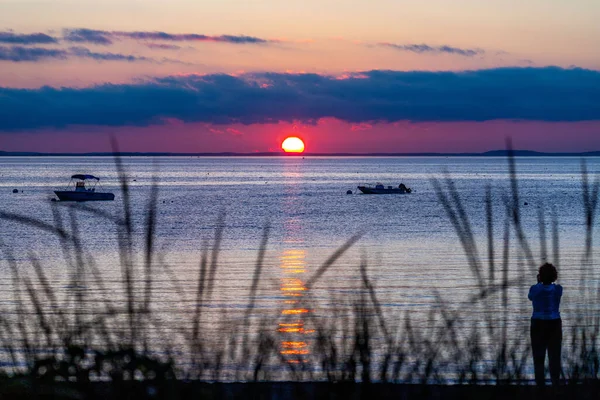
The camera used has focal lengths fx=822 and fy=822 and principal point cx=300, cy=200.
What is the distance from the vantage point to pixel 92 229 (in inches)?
2093

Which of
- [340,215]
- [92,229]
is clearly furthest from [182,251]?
[340,215]

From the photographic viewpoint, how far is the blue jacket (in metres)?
8.52

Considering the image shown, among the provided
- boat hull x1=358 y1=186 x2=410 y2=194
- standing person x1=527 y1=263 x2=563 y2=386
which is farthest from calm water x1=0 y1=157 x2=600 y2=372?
boat hull x1=358 y1=186 x2=410 y2=194

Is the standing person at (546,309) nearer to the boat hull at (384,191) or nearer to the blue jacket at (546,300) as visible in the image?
the blue jacket at (546,300)

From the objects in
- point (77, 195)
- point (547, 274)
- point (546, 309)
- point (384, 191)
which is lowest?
point (384, 191)

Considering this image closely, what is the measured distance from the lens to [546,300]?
8578 millimetres

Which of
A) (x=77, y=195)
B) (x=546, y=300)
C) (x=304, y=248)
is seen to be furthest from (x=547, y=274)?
(x=77, y=195)

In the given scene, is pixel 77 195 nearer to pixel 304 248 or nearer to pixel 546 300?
pixel 304 248

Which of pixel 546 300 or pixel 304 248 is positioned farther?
pixel 304 248

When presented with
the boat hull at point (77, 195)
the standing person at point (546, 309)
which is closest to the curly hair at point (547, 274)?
the standing person at point (546, 309)

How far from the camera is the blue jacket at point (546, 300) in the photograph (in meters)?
8.52

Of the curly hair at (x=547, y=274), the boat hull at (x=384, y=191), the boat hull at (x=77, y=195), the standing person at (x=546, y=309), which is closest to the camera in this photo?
the standing person at (x=546, y=309)

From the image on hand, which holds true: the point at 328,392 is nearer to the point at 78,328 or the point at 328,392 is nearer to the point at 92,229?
the point at 78,328

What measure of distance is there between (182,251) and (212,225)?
19677 mm
